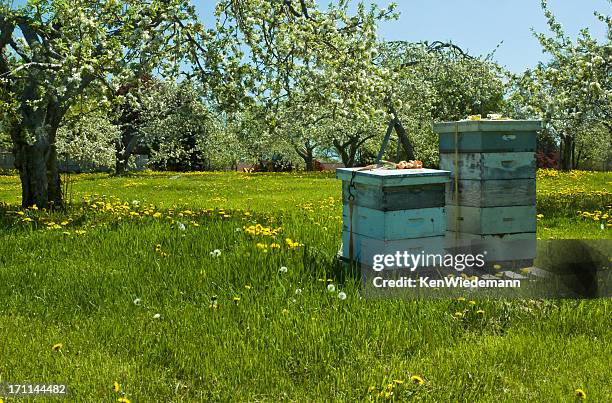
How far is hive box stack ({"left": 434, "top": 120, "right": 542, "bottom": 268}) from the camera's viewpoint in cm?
695

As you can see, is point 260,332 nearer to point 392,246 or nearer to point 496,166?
point 392,246

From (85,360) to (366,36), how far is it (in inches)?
304

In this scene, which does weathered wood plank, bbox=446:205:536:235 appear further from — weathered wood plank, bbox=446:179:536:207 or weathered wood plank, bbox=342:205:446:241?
weathered wood plank, bbox=342:205:446:241

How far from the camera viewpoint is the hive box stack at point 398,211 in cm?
622

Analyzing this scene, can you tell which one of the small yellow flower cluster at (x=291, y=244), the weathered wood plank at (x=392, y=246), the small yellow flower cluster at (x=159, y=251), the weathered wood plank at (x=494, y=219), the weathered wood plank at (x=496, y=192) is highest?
the weathered wood plank at (x=496, y=192)

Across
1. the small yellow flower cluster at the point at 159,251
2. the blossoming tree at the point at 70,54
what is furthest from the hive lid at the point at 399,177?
the blossoming tree at the point at 70,54

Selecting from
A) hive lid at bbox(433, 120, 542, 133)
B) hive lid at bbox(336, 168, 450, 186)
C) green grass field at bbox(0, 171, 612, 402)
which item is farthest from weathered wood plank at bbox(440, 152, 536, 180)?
green grass field at bbox(0, 171, 612, 402)

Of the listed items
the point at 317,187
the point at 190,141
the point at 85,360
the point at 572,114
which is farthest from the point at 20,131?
the point at 190,141

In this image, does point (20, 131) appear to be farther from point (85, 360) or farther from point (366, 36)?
point (85, 360)

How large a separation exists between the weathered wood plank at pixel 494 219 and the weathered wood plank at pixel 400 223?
70cm

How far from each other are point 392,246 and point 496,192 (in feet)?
5.20

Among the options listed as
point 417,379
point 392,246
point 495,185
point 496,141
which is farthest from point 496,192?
point 417,379

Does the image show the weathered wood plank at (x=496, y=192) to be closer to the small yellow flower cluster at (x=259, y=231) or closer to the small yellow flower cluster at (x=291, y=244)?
the small yellow flower cluster at (x=291, y=244)

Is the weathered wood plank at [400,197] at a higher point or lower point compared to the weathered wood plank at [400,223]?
higher
